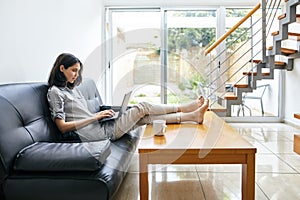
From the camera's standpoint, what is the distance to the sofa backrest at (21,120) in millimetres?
1634

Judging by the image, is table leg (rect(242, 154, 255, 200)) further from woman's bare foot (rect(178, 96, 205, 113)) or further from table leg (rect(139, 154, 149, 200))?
woman's bare foot (rect(178, 96, 205, 113))

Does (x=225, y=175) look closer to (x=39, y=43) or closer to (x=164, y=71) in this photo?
(x=39, y=43)

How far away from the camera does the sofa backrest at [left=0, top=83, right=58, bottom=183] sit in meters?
1.63

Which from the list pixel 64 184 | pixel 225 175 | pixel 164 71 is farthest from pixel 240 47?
pixel 64 184

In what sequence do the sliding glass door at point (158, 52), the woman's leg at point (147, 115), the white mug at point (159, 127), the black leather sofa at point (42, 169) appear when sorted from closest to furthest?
the black leather sofa at point (42, 169) → the white mug at point (159, 127) → the woman's leg at point (147, 115) → the sliding glass door at point (158, 52)

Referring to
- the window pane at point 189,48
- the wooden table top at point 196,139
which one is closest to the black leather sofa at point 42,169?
the wooden table top at point 196,139

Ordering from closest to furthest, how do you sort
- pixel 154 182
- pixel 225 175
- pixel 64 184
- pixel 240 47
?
pixel 64 184
pixel 154 182
pixel 225 175
pixel 240 47

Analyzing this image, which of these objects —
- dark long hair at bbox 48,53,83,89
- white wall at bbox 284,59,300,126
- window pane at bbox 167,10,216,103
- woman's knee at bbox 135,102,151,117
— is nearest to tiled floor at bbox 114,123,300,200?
woman's knee at bbox 135,102,151,117

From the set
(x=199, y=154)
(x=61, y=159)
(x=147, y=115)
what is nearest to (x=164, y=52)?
(x=147, y=115)

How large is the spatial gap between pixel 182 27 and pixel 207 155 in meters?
3.92

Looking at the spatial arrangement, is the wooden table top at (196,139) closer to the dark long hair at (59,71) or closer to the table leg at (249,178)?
the table leg at (249,178)

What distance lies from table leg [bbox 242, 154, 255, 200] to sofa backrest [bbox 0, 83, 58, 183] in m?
1.35

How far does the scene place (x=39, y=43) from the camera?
2814mm

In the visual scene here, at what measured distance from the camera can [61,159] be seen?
1.62 m
